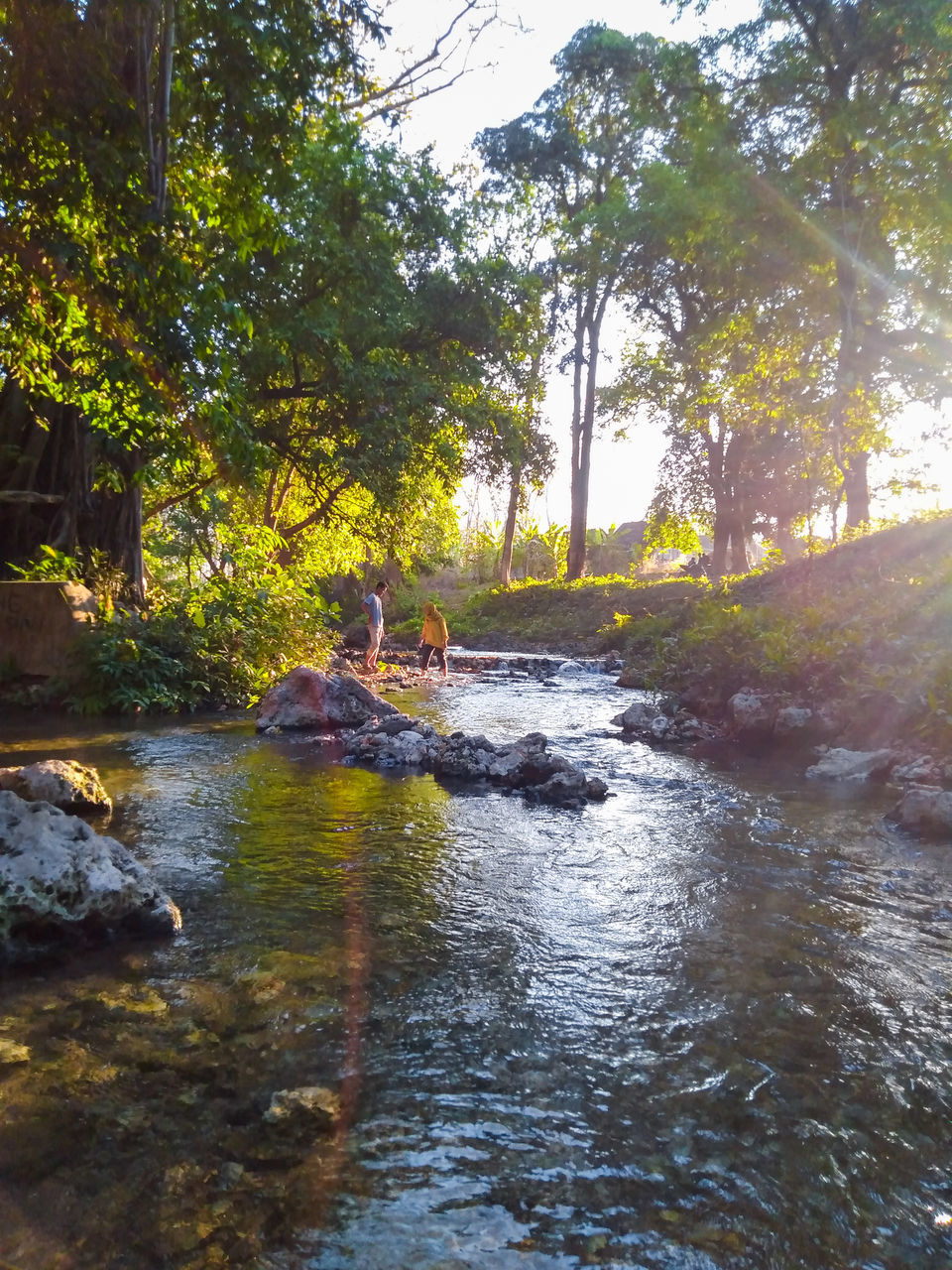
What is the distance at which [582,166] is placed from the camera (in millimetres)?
34719

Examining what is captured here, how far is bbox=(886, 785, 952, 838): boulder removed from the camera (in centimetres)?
686

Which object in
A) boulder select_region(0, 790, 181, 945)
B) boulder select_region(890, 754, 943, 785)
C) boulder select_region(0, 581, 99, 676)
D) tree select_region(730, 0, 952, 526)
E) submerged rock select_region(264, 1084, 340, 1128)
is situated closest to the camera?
submerged rock select_region(264, 1084, 340, 1128)

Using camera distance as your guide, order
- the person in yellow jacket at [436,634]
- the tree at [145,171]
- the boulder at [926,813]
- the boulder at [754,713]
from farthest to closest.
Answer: the person in yellow jacket at [436,634] → the boulder at [754,713] → the boulder at [926,813] → the tree at [145,171]

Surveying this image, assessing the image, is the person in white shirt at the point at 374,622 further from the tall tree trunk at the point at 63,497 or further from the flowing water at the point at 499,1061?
the flowing water at the point at 499,1061

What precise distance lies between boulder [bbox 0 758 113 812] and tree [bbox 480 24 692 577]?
84.9 ft

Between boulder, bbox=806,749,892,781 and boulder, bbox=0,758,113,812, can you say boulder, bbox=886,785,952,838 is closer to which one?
boulder, bbox=806,749,892,781

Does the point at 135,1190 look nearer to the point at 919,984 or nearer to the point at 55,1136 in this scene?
the point at 55,1136

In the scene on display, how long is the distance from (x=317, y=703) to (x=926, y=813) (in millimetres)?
8271

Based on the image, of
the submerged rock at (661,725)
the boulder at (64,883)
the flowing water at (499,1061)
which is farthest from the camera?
the submerged rock at (661,725)

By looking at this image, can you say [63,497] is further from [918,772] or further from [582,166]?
[582,166]

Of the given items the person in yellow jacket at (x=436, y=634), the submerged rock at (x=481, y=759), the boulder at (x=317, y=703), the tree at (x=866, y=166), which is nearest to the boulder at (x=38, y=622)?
the boulder at (x=317, y=703)

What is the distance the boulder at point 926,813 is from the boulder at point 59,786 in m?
6.80

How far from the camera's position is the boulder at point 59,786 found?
6664 mm

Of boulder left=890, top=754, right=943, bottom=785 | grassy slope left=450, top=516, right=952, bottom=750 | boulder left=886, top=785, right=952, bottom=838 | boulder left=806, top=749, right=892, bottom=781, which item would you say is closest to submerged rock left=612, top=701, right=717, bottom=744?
grassy slope left=450, top=516, right=952, bottom=750
